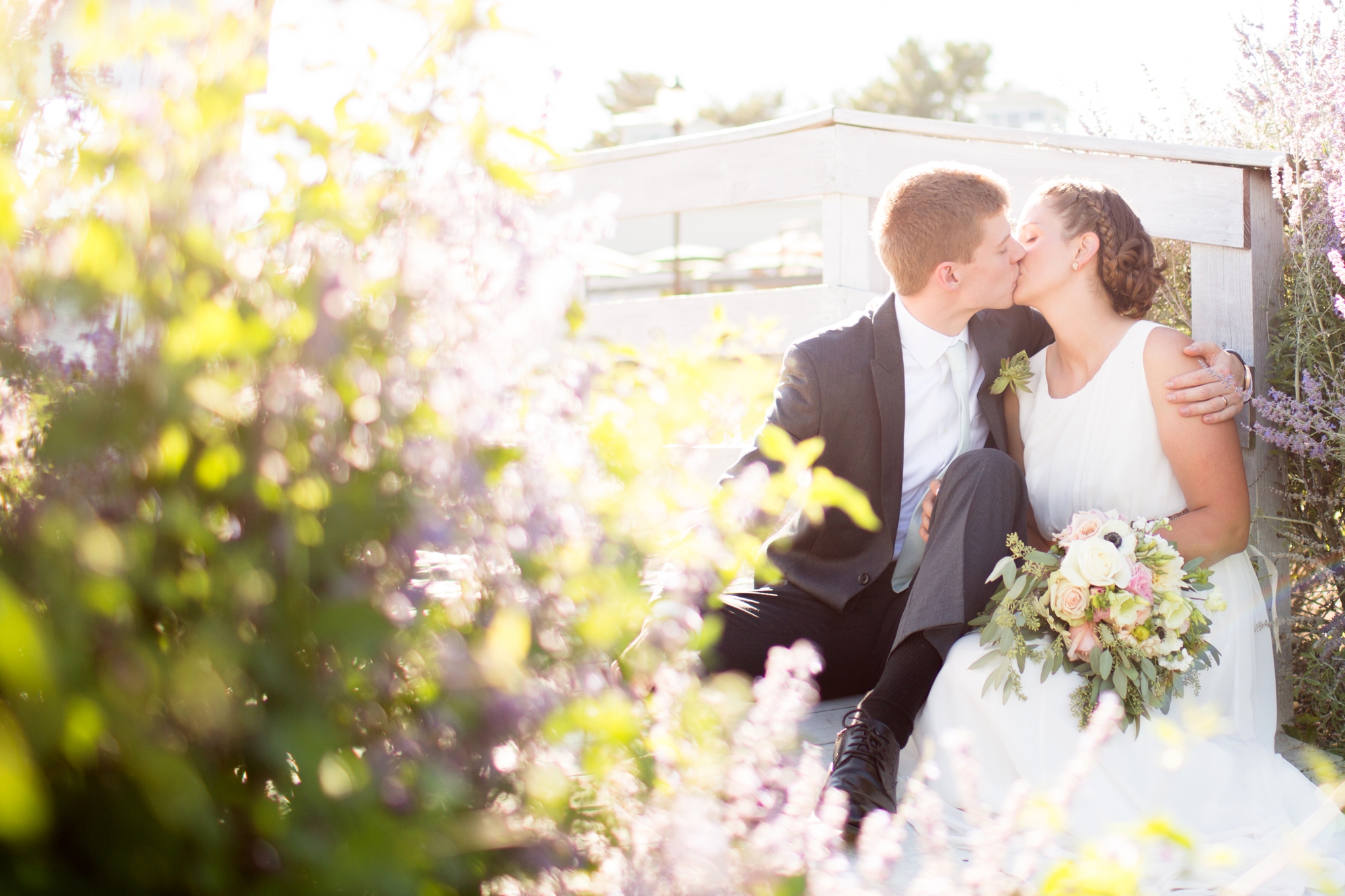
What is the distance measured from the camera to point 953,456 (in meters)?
3.23

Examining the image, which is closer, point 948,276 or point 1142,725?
point 1142,725

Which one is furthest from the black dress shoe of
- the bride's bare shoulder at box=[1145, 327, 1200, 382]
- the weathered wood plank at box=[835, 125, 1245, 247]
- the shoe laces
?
the weathered wood plank at box=[835, 125, 1245, 247]

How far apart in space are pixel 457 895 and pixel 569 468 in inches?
13.9

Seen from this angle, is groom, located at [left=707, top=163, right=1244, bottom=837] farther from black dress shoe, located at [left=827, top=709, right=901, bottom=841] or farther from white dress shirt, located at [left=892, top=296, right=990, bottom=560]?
black dress shoe, located at [left=827, top=709, right=901, bottom=841]

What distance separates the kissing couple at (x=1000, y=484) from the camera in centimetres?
232

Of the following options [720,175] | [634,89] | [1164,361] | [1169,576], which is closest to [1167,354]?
[1164,361]

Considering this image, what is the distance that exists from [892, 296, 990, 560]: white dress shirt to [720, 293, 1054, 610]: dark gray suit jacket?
2.6 inches

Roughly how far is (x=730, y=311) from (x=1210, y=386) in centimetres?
175

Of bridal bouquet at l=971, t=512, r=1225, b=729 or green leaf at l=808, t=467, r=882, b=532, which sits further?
bridal bouquet at l=971, t=512, r=1225, b=729

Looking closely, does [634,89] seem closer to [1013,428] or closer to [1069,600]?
[1013,428]

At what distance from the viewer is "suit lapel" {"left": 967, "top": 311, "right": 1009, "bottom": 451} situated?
3.22 m

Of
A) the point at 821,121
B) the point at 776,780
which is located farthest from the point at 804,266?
the point at 776,780

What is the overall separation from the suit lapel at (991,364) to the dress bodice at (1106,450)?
0.10 meters

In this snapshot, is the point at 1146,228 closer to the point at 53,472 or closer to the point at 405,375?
the point at 405,375
